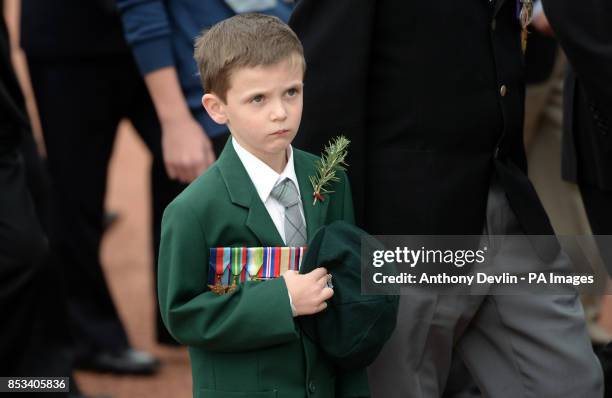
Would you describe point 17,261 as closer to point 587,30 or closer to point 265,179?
point 265,179

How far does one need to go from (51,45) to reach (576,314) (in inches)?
92.7

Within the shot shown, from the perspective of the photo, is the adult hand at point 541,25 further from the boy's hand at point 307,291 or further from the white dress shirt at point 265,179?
the boy's hand at point 307,291

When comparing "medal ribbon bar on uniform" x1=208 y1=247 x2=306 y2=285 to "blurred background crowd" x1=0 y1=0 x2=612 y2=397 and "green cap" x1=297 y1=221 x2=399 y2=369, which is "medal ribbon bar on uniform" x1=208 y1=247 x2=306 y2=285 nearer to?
"green cap" x1=297 y1=221 x2=399 y2=369

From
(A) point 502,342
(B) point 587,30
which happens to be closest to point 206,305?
(A) point 502,342

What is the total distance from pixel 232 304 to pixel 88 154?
86.9 inches

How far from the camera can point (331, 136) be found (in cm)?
307

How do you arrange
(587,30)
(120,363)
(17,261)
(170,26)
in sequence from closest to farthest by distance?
(587,30) < (17,261) < (170,26) < (120,363)

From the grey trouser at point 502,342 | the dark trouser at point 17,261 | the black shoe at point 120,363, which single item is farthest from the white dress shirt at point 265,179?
the black shoe at point 120,363

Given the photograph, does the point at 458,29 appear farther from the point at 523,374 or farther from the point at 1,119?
the point at 1,119

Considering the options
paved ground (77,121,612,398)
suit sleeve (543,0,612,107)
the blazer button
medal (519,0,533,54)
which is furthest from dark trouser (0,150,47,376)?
suit sleeve (543,0,612,107)

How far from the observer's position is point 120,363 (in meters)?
4.96

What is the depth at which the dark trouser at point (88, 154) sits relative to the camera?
15.1 ft

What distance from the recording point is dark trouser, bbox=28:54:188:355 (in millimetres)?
4598

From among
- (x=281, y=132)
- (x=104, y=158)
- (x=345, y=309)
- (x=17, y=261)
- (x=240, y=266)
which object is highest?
(x=104, y=158)
